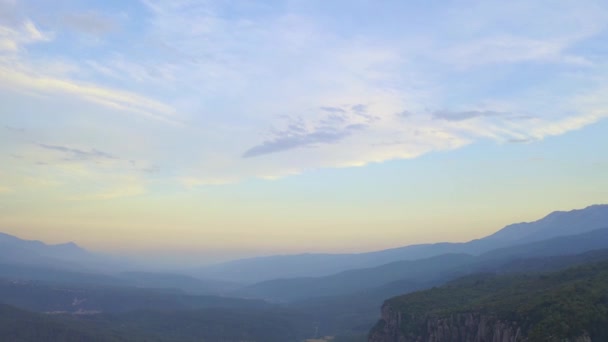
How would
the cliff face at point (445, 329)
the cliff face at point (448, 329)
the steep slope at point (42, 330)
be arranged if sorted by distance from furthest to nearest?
the steep slope at point (42, 330), the cliff face at point (445, 329), the cliff face at point (448, 329)

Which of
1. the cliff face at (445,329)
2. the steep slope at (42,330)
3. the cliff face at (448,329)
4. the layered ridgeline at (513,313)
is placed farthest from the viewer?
the steep slope at (42,330)

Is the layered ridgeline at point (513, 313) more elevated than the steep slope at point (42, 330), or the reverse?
the layered ridgeline at point (513, 313)

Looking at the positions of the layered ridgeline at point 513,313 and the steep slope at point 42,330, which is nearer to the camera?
the layered ridgeline at point 513,313

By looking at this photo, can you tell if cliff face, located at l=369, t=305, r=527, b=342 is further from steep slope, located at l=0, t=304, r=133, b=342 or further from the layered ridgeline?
steep slope, located at l=0, t=304, r=133, b=342

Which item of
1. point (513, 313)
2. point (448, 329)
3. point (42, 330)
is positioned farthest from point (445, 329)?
point (42, 330)

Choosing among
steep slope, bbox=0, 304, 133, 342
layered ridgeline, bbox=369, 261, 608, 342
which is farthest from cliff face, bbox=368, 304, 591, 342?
steep slope, bbox=0, 304, 133, 342

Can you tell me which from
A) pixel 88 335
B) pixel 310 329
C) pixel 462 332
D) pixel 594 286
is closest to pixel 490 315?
pixel 462 332

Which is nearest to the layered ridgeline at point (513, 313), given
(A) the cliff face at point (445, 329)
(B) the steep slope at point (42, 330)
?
(A) the cliff face at point (445, 329)

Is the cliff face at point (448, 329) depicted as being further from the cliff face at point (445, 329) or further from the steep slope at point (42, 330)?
the steep slope at point (42, 330)

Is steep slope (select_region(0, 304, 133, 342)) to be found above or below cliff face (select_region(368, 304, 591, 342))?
below
